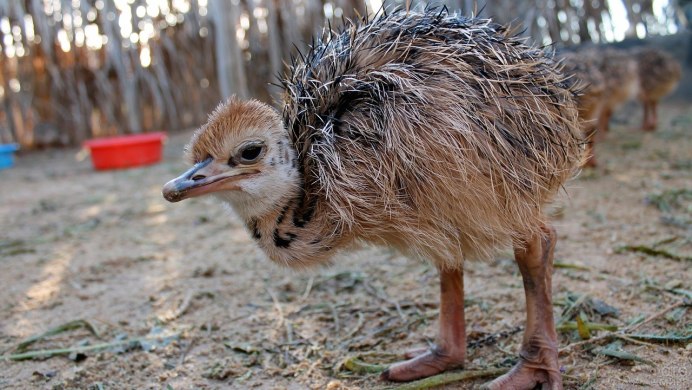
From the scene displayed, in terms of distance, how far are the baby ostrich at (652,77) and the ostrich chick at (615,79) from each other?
0.35 metres

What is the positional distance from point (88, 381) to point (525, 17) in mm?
8806

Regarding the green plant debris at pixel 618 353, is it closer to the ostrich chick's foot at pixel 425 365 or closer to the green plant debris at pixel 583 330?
the green plant debris at pixel 583 330

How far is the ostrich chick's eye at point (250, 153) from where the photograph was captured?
2336mm

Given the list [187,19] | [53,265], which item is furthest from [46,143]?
[53,265]

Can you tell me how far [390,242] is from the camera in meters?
2.38

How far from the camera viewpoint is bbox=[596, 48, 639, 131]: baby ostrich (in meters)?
6.97

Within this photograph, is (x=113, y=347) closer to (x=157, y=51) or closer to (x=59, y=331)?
(x=59, y=331)

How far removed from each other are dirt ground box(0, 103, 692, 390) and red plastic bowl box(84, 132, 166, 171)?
2.62 metres

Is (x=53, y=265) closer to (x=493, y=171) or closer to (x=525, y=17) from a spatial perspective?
(x=493, y=171)

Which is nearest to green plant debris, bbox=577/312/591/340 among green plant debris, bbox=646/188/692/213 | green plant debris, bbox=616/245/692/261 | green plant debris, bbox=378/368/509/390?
green plant debris, bbox=378/368/509/390

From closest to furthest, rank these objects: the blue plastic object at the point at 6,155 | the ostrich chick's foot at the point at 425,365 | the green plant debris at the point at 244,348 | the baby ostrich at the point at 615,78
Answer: the ostrich chick's foot at the point at 425,365 → the green plant debris at the point at 244,348 → the baby ostrich at the point at 615,78 → the blue plastic object at the point at 6,155

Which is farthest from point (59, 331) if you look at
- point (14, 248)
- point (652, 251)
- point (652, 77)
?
point (652, 77)

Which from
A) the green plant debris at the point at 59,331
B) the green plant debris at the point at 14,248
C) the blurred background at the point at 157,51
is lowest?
the green plant debris at the point at 59,331

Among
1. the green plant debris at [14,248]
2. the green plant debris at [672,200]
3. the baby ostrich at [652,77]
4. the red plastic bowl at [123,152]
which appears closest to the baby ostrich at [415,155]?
the green plant debris at [672,200]
